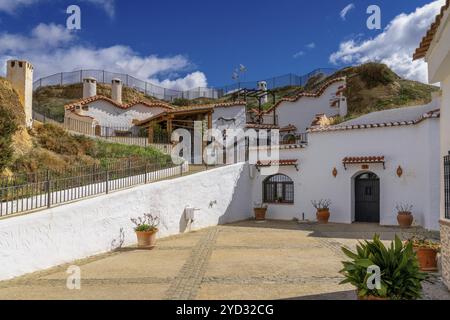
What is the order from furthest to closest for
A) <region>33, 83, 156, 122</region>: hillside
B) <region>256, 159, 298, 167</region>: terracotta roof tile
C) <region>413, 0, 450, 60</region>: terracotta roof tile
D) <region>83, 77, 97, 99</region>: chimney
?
<region>33, 83, 156, 122</region>: hillside, <region>83, 77, 97, 99</region>: chimney, <region>256, 159, 298, 167</region>: terracotta roof tile, <region>413, 0, 450, 60</region>: terracotta roof tile

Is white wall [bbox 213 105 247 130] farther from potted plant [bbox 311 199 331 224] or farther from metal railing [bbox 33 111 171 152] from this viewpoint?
potted plant [bbox 311 199 331 224]

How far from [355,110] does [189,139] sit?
15899 mm

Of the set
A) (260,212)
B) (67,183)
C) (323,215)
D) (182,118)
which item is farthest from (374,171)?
(182,118)

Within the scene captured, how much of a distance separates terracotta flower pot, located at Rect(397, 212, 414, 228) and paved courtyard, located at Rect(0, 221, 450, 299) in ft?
5.22

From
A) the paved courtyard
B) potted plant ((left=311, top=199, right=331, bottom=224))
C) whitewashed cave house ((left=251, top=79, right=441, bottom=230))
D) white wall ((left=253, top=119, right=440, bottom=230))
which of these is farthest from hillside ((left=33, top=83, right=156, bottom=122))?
the paved courtyard

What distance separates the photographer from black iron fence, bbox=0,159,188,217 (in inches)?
393

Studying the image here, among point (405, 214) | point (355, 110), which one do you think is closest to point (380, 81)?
point (355, 110)

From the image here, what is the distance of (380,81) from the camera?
1348 inches

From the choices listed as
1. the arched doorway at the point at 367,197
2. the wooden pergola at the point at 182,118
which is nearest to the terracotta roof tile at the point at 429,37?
the arched doorway at the point at 367,197

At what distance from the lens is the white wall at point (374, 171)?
47.6 ft

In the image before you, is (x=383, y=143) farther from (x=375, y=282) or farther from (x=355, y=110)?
(x=355, y=110)

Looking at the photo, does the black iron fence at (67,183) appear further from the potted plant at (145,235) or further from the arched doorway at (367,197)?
the arched doorway at (367,197)

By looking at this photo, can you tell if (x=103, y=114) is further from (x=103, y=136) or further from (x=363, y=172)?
(x=363, y=172)

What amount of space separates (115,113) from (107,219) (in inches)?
764
